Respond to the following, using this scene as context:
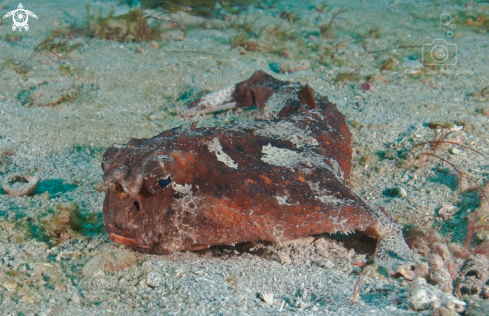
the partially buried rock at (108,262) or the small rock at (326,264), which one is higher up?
the partially buried rock at (108,262)

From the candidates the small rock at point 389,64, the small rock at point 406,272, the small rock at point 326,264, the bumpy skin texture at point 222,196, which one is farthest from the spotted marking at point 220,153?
the small rock at point 389,64

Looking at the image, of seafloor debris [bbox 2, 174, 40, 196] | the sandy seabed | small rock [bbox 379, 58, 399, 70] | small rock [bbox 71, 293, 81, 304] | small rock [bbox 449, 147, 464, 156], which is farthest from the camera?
small rock [bbox 379, 58, 399, 70]

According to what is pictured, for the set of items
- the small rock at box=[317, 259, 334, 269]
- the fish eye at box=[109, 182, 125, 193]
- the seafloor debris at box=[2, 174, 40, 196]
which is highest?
the fish eye at box=[109, 182, 125, 193]

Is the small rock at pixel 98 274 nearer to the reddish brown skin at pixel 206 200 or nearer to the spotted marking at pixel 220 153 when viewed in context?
the reddish brown skin at pixel 206 200

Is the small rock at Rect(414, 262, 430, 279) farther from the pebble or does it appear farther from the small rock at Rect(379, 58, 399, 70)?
the small rock at Rect(379, 58, 399, 70)

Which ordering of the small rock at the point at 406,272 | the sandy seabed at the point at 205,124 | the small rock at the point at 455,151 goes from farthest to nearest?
the small rock at the point at 455,151, the small rock at the point at 406,272, the sandy seabed at the point at 205,124

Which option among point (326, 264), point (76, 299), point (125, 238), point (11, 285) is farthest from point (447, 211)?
point (11, 285)

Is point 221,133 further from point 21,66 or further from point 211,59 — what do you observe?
point 21,66

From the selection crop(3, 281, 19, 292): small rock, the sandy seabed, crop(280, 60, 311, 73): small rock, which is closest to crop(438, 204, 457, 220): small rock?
the sandy seabed
